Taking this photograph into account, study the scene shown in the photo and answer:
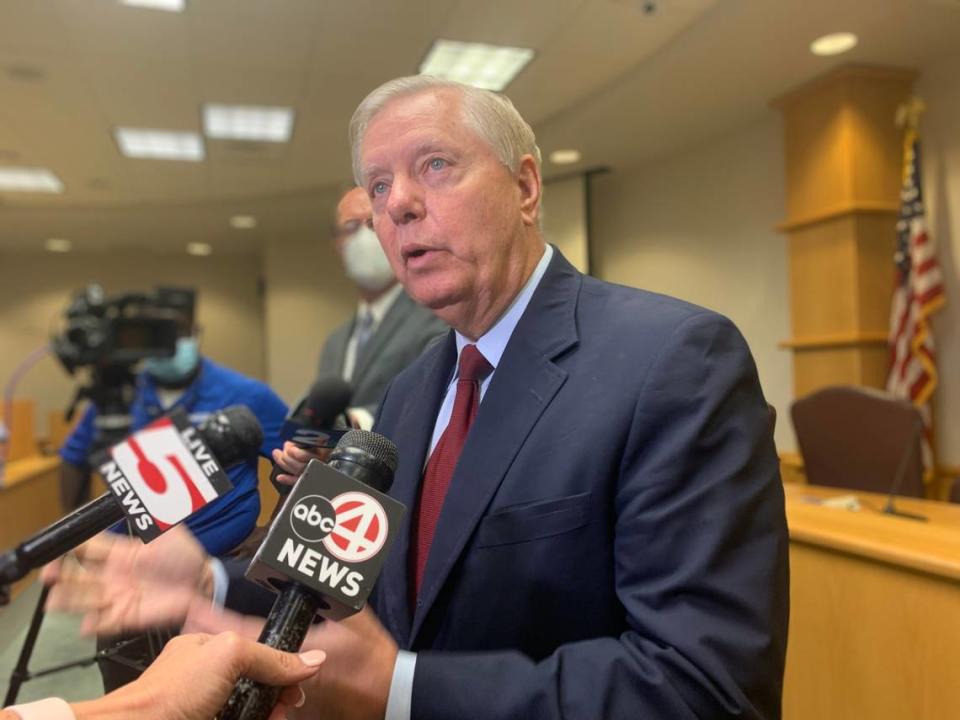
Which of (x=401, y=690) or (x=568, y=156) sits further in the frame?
(x=568, y=156)

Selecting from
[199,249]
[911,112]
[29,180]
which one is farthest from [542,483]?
[199,249]

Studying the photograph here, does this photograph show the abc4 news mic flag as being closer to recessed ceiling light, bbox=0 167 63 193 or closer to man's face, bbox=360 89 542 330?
man's face, bbox=360 89 542 330

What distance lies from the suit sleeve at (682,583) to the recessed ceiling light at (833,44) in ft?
10.2

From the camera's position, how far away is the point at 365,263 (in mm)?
1483

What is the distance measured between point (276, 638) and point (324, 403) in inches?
22.0

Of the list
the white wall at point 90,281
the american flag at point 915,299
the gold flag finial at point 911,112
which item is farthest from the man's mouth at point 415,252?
the white wall at point 90,281

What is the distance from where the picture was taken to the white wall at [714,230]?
231 centimetres

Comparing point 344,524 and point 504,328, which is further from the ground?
point 504,328

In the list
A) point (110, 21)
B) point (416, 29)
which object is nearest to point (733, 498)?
point (416, 29)

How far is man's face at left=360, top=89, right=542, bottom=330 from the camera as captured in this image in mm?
873

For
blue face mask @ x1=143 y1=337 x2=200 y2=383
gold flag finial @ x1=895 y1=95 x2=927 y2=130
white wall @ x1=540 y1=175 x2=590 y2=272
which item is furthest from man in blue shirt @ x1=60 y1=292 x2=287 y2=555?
gold flag finial @ x1=895 y1=95 x2=927 y2=130

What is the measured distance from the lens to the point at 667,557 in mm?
706

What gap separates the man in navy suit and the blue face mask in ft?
1.53

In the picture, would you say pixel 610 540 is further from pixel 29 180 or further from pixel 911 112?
pixel 29 180
